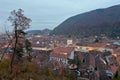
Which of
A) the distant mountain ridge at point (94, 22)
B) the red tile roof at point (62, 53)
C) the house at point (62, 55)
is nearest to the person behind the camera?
the house at point (62, 55)

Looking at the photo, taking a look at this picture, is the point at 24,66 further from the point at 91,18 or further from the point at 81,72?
the point at 91,18

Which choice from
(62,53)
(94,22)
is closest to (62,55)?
(62,53)

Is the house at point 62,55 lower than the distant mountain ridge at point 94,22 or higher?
lower

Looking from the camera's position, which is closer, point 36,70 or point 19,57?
point 36,70

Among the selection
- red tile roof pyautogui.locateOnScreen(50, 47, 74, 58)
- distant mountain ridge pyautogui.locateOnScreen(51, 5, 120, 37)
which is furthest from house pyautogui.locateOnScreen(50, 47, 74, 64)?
distant mountain ridge pyautogui.locateOnScreen(51, 5, 120, 37)

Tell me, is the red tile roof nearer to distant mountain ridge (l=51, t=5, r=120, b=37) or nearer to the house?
the house

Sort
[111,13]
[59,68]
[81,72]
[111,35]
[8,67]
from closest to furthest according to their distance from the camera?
1. [8,67]
2. [59,68]
3. [81,72]
4. [111,35]
5. [111,13]

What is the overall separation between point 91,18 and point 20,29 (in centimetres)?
14382

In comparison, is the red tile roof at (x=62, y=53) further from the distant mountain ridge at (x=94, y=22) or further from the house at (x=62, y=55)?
the distant mountain ridge at (x=94, y=22)

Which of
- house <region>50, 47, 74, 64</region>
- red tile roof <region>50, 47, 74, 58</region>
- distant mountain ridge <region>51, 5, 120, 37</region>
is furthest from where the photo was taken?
distant mountain ridge <region>51, 5, 120, 37</region>

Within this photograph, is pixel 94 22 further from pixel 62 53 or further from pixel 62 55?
pixel 62 55

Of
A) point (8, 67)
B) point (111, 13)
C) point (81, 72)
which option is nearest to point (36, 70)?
point (8, 67)

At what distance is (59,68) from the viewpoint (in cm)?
2341

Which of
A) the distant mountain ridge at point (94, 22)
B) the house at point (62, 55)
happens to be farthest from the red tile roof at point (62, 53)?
the distant mountain ridge at point (94, 22)
